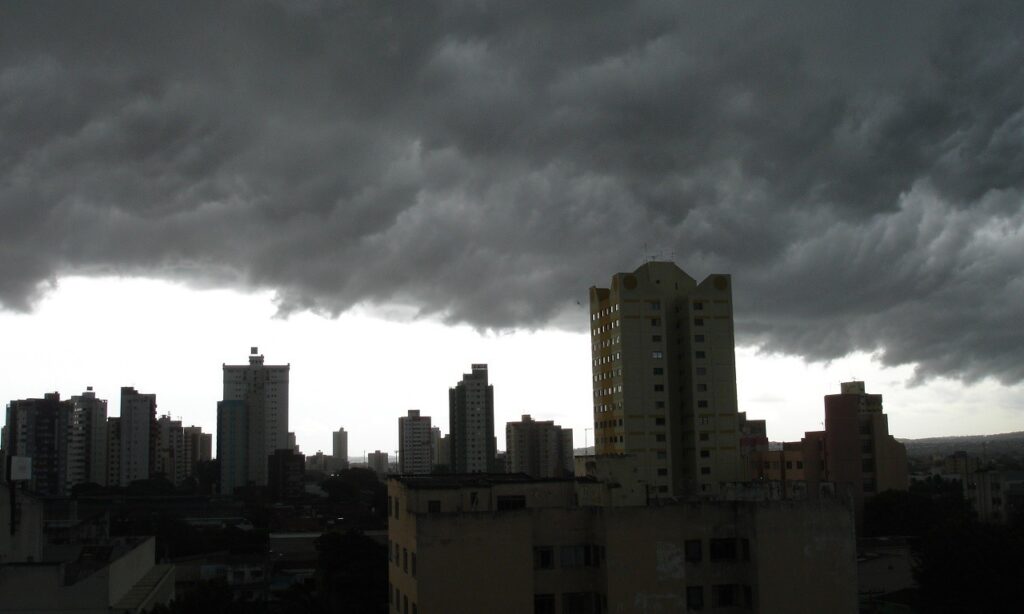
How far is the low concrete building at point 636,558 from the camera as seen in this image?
31.0 meters

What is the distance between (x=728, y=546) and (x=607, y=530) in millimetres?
5113

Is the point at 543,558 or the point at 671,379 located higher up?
the point at 671,379

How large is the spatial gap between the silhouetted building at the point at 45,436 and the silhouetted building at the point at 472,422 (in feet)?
224

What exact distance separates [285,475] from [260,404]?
1253 inches

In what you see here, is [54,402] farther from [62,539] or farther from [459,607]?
[459,607]

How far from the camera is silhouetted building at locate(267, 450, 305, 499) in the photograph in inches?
5999

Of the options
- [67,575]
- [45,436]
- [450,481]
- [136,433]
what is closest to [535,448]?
[136,433]

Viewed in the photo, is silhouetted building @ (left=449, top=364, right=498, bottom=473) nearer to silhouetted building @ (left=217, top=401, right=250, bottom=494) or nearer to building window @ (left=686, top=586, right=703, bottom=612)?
silhouetted building @ (left=217, top=401, right=250, bottom=494)

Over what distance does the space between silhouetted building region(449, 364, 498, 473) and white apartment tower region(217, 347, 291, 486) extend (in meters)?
38.9

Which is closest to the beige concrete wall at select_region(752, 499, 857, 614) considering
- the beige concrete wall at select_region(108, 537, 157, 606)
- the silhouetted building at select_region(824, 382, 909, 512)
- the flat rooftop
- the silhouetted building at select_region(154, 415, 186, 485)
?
the flat rooftop

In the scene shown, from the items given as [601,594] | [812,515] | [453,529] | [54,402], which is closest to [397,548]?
[453,529]

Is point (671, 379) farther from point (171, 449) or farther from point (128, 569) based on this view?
point (171, 449)

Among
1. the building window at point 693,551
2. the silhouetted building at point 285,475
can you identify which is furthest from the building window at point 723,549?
the silhouetted building at point 285,475

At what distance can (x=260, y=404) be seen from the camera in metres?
182
